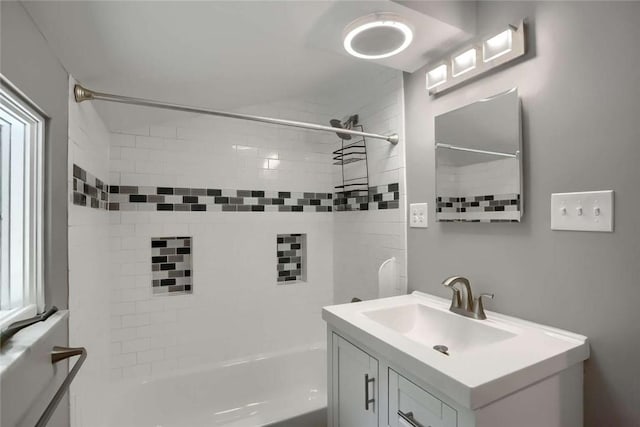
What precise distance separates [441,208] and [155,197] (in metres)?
1.87

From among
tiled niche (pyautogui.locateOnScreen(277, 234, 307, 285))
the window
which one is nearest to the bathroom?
the window

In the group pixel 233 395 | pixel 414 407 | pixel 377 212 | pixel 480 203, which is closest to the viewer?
pixel 414 407

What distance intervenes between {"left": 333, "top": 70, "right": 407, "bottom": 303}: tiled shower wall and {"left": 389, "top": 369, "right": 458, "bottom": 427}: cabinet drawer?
86cm

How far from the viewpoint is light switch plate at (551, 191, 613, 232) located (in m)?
1.03

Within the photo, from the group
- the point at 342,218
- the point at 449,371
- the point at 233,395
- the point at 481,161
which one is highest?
the point at 481,161

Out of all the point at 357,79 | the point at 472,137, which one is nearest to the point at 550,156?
the point at 472,137

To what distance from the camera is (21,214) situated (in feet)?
3.23

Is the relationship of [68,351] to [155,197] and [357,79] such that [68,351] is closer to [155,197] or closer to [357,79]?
[155,197]

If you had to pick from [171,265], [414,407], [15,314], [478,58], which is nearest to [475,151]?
[478,58]

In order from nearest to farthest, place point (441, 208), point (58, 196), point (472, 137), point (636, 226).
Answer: point (636, 226)
point (58, 196)
point (472, 137)
point (441, 208)

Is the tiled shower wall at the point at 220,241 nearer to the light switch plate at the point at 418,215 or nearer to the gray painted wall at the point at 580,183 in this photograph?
the light switch plate at the point at 418,215

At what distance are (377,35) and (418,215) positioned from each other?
0.96m

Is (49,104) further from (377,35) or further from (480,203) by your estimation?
(480,203)

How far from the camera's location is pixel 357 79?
2.30 metres
